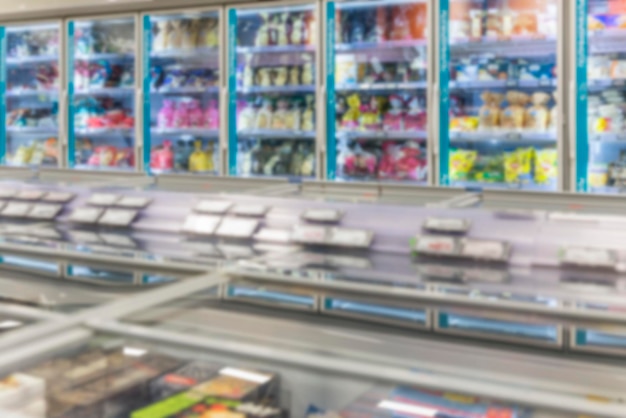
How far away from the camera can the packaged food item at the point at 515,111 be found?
495 centimetres

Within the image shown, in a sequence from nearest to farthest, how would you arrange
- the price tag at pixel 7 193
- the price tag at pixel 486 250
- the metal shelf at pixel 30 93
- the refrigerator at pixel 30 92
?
the price tag at pixel 486 250 → the price tag at pixel 7 193 → the metal shelf at pixel 30 93 → the refrigerator at pixel 30 92

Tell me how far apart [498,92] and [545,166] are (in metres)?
0.59

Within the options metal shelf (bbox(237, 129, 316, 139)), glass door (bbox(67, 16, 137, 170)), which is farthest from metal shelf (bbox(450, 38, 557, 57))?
glass door (bbox(67, 16, 137, 170))

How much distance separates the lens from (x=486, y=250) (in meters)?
1.95

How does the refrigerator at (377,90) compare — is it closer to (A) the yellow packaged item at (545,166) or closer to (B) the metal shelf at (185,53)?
(A) the yellow packaged item at (545,166)

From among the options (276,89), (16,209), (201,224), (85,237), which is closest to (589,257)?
(201,224)

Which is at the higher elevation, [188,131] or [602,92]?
[602,92]

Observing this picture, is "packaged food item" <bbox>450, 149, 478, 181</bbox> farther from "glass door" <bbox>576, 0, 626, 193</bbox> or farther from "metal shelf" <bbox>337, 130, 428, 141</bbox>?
"glass door" <bbox>576, 0, 626, 193</bbox>

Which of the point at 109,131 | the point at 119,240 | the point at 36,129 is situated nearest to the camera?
the point at 119,240

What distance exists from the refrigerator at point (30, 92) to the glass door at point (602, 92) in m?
4.33

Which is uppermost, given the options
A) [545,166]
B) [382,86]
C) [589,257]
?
[382,86]

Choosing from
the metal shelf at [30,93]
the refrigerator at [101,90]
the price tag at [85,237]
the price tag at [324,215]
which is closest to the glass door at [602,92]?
the price tag at [324,215]

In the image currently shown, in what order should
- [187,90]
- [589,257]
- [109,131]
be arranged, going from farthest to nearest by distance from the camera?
[109,131] < [187,90] < [589,257]

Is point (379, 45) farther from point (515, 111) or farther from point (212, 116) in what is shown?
point (212, 116)
